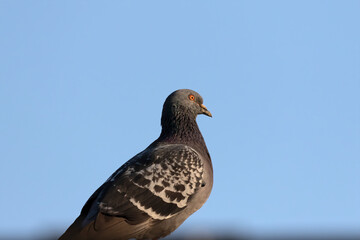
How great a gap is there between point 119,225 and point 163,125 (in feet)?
9.76

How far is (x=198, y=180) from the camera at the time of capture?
48.5 ft

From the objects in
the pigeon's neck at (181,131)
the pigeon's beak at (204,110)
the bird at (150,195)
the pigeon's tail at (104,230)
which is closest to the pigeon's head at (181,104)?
the pigeon's neck at (181,131)

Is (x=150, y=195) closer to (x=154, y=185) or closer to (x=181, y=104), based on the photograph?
(x=154, y=185)

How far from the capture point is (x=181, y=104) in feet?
52.5

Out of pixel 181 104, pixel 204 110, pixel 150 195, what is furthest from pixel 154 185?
pixel 204 110

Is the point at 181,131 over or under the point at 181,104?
under

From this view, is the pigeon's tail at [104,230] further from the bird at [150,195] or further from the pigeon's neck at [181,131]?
the pigeon's neck at [181,131]

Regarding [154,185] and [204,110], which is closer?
[154,185]

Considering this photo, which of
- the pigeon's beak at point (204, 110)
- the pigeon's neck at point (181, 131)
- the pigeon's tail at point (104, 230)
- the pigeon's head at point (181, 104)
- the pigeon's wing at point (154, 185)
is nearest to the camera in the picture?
the pigeon's tail at point (104, 230)

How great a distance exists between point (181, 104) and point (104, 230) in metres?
3.56

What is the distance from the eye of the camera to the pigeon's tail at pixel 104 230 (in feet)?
44.8

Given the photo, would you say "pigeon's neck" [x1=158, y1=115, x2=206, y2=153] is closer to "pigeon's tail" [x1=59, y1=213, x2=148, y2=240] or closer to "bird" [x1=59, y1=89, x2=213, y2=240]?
"bird" [x1=59, y1=89, x2=213, y2=240]

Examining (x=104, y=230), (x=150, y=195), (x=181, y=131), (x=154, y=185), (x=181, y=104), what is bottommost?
(x=104, y=230)

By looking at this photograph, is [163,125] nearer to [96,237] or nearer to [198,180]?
[198,180]
